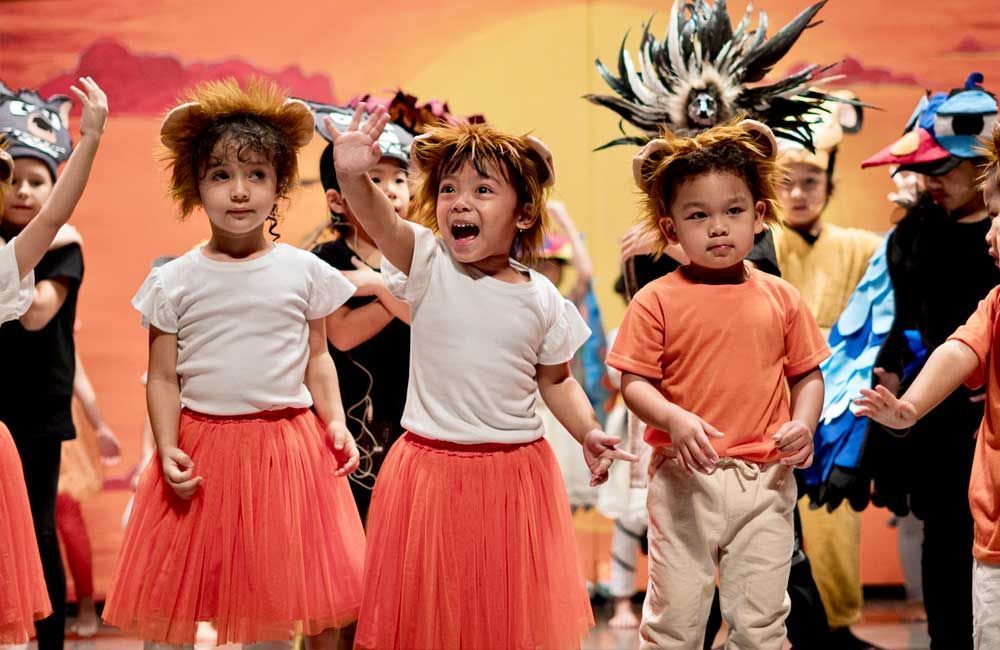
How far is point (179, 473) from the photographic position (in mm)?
2598

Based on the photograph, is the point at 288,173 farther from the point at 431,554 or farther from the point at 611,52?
the point at 611,52

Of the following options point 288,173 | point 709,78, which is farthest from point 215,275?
point 709,78

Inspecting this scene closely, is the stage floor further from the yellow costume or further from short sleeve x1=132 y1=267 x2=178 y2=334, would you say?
short sleeve x1=132 y1=267 x2=178 y2=334

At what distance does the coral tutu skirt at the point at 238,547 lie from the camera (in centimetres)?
260

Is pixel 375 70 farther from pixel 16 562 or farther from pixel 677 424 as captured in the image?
pixel 677 424

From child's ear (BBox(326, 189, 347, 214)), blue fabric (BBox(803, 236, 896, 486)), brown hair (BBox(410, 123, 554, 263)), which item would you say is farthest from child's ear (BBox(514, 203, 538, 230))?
blue fabric (BBox(803, 236, 896, 486))

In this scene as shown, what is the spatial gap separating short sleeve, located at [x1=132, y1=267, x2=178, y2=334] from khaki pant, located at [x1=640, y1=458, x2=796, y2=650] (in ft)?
3.85

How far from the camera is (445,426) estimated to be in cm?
253

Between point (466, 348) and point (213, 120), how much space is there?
80cm

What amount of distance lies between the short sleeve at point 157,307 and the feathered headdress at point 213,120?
22 centimetres

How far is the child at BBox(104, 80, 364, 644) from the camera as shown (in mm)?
2611

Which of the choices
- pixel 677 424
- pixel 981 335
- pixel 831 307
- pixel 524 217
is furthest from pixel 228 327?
pixel 831 307

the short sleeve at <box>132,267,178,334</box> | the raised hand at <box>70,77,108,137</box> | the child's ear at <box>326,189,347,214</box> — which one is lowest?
the short sleeve at <box>132,267,178,334</box>

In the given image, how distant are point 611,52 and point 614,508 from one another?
1.97 m
